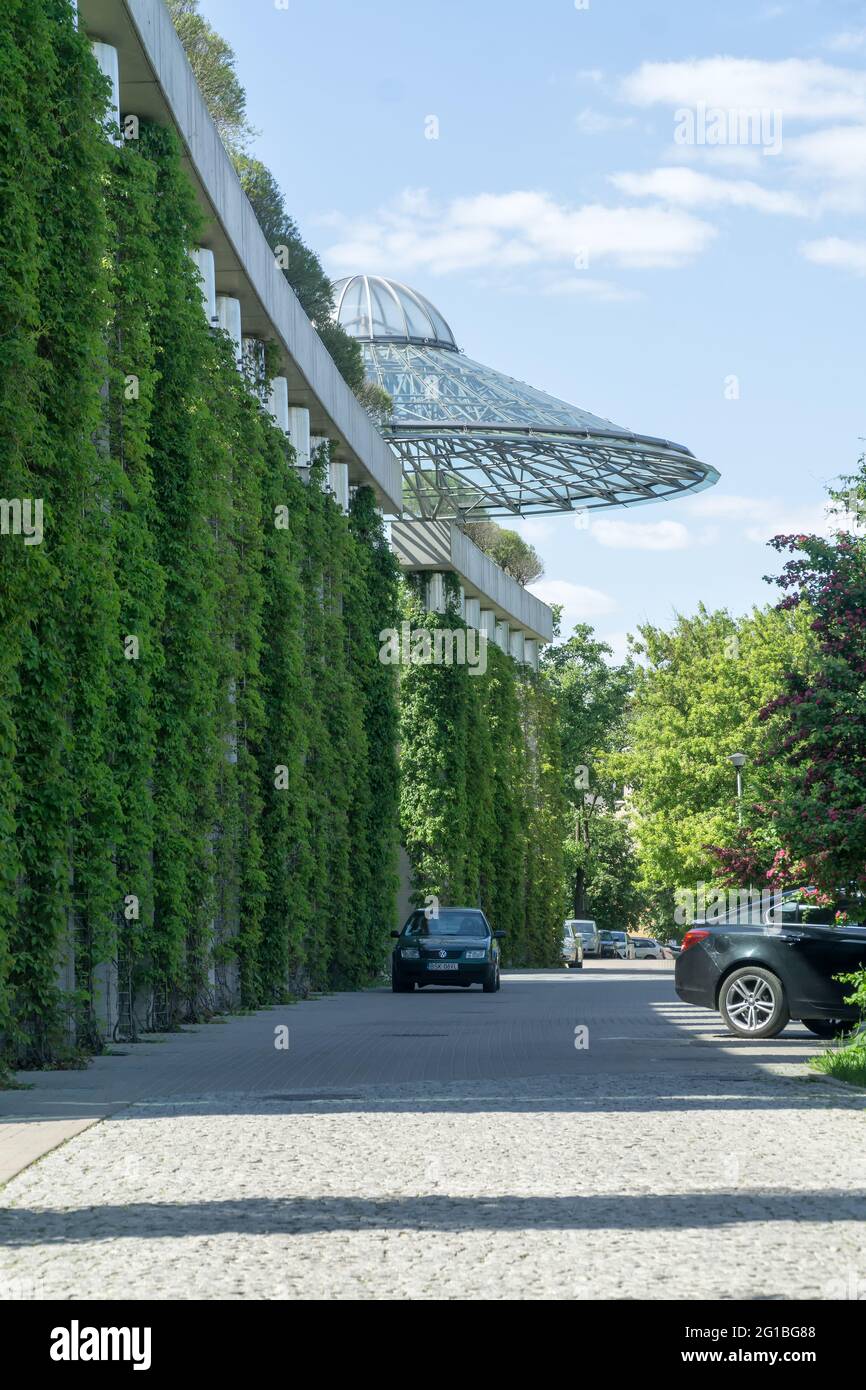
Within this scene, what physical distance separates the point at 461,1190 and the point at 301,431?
25036 millimetres

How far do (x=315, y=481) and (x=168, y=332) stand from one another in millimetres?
12647

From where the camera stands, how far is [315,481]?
32.0 meters

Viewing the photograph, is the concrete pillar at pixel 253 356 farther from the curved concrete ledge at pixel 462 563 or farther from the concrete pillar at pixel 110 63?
the curved concrete ledge at pixel 462 563

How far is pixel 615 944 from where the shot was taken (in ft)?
325

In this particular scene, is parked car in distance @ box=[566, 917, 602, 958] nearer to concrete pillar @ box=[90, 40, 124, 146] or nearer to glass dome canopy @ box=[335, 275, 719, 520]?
glass dome canopy @ box=[335, 275, 719, 520]

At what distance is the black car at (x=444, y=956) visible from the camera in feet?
104

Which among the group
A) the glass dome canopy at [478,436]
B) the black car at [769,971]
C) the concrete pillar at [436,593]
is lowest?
the black car at [769,971]

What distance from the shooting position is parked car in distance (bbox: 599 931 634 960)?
9850 cm

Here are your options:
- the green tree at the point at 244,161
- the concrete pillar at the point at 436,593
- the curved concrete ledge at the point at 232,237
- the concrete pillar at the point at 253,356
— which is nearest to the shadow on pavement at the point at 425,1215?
the curved concrete ledge at the point at 232,237

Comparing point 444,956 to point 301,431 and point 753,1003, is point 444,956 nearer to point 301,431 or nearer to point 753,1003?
point 301,431

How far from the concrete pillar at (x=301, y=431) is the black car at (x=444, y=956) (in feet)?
27.0

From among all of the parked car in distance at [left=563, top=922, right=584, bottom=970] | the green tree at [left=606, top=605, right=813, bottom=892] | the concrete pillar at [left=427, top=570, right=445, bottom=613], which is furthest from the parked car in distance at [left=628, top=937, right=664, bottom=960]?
the concrete pillar at [left=427, top=570, right=445, bottom=613]

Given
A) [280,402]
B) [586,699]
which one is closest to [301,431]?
[280,402]
